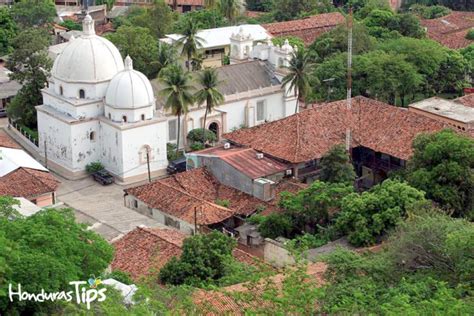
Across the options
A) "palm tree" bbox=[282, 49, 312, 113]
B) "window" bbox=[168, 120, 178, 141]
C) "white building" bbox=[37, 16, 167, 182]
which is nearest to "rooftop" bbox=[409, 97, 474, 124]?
"palm tree" bbox=[282, 49, 312, 113]

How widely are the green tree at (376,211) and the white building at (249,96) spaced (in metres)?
18.5

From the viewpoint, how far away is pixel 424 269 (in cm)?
3338

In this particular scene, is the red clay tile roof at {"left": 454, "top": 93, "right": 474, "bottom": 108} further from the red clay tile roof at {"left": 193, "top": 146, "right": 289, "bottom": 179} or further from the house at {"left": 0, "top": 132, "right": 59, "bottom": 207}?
the house at {"left": 0, "top": 132, "right": 59, "bottom": 207}

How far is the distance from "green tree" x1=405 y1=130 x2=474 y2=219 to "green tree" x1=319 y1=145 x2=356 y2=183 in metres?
4.23

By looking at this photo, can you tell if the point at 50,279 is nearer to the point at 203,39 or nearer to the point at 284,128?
the point at 284,128

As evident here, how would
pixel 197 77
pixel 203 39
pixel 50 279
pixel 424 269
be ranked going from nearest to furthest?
1. pixel 50 279
2. pixel 424 269
3. pixel 197 77
4. pixel 203 39

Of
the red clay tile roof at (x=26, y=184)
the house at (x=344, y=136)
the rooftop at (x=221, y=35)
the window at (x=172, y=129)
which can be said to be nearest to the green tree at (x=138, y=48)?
the rooftop at (x=221, y=35)

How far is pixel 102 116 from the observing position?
54688mm

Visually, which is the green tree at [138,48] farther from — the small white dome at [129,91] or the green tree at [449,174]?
the green tree at [449,174]

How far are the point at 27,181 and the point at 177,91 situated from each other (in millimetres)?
10260

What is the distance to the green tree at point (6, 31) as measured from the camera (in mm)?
80250

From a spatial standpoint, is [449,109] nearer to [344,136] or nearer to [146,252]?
[344,136]

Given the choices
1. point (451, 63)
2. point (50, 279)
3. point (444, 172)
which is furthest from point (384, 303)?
point (451, 63)

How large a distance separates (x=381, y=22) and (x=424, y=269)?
47.4 meters
